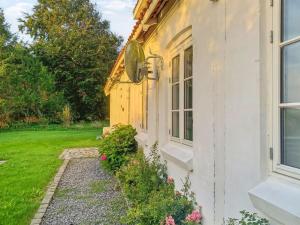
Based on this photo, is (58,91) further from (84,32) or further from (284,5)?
(284,5)

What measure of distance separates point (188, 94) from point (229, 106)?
6.41 feet

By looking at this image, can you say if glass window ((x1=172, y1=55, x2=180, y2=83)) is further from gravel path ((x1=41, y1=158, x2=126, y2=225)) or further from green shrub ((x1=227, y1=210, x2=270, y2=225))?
green shrub ((x1=227, y1=210, x2=270, y2=225))

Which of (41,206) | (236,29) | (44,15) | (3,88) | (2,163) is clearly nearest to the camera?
(236,29)

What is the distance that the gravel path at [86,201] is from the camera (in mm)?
6141

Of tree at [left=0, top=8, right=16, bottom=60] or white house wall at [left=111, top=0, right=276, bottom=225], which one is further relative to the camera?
tree at [left=0, top=8, right=16, bottom=60]

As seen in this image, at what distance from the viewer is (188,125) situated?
5434 mm

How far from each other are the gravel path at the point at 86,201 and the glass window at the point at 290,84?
12.7 feet

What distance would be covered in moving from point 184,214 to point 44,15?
4854cm

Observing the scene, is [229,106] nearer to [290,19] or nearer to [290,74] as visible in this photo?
[290,74]

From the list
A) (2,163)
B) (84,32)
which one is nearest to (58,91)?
(84,32)

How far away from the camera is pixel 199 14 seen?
4.47m

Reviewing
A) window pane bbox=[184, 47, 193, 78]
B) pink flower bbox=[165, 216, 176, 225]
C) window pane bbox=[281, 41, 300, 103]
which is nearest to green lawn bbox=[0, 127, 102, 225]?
pink flower bbox=[165, 216, 176, 225]

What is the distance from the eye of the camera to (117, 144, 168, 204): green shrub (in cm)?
617

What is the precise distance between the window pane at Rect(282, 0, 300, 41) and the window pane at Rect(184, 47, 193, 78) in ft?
8.66
